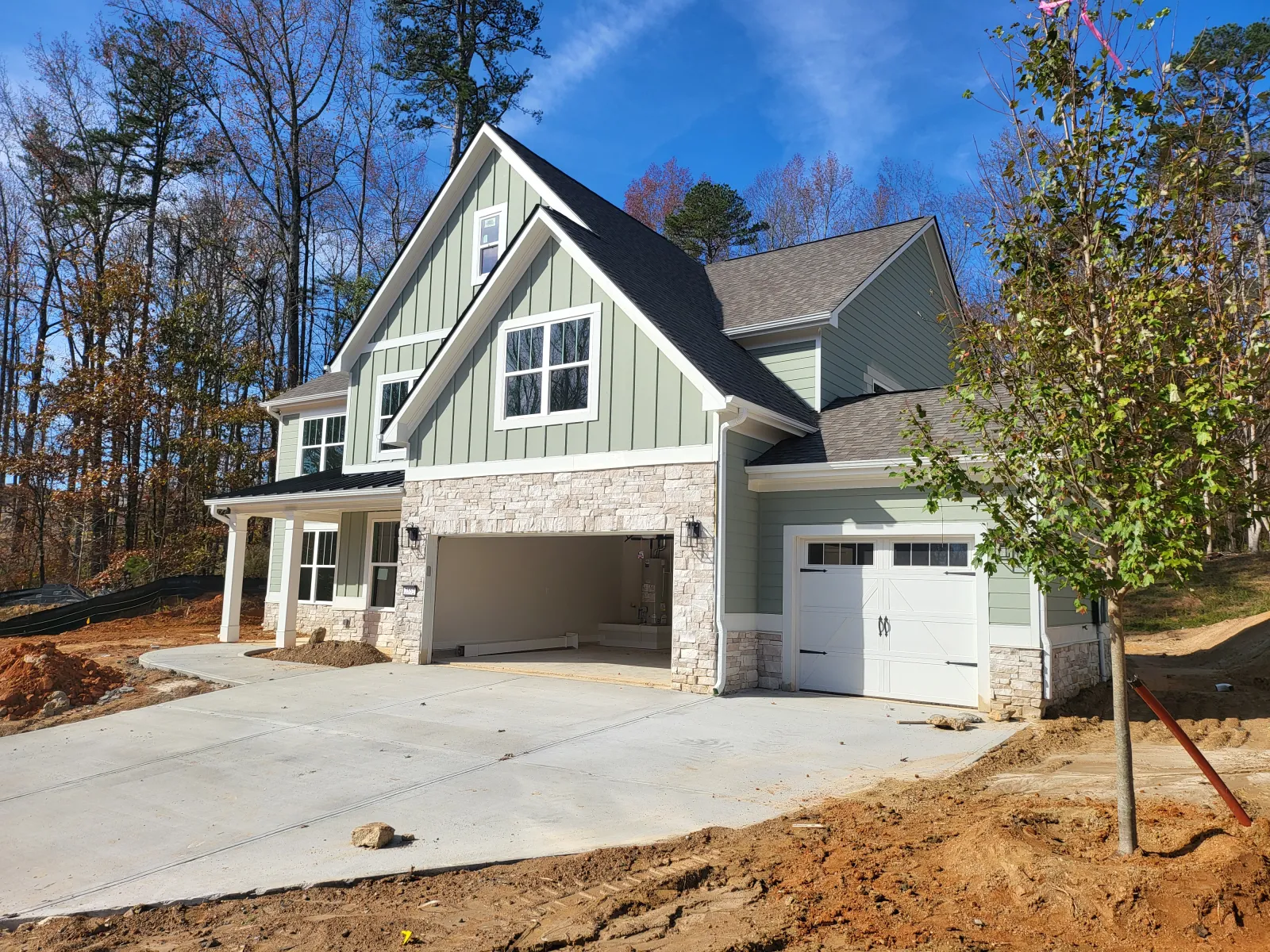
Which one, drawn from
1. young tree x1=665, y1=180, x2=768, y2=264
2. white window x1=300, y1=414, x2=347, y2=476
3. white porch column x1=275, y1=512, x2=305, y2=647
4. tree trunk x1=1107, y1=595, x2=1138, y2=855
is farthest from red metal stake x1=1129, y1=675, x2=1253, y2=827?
young tree x1=665, y1=180, x2=768, y2=264

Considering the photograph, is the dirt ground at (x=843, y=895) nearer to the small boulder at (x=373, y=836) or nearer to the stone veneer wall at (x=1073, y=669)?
the small boulder at (x=373, y=836)

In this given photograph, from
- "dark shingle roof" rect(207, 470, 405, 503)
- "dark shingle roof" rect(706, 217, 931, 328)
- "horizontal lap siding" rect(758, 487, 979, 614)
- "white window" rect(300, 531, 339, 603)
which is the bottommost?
"white window" rect(300, 531, 339, 603)

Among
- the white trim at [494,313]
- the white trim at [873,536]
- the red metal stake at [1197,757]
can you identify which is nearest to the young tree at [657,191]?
the white trim at [494,313]

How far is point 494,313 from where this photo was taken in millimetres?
13867

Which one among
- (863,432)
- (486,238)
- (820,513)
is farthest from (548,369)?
(863,432)

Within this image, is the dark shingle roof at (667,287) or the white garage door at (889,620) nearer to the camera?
the white garage door at (889,620)

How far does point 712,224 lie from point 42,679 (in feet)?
83.3

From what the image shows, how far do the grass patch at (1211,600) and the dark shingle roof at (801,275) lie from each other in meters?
9.93

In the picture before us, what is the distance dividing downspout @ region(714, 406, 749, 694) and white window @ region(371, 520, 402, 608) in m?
7.97

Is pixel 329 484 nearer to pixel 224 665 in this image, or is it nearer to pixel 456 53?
pixel 224 665

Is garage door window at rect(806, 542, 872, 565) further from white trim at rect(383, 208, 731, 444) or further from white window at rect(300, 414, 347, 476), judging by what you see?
white window at rect(300, 414, 347, 476)

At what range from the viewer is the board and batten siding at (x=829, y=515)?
413 inches

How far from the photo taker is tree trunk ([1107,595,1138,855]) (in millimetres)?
4531

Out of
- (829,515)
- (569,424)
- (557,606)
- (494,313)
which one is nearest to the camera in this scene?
(829,515)
